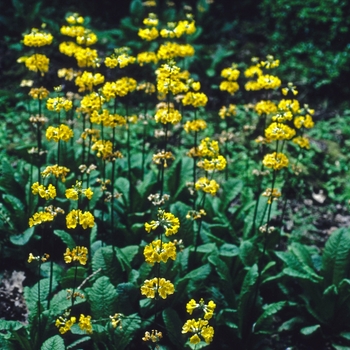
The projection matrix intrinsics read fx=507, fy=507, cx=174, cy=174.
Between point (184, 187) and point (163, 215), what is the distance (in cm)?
201

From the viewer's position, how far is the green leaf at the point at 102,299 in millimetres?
3820

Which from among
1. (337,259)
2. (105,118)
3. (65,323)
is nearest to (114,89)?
(105,118)

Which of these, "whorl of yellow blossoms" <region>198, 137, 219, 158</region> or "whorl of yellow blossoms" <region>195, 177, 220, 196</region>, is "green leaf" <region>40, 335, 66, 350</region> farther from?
"whorl of yellow blossoms" <region>198, 137, 219, 158</region>

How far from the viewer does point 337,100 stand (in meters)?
7.49

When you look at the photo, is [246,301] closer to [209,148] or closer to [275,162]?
[275,162]

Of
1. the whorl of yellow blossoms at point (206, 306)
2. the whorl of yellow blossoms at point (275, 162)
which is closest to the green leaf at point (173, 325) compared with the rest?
the whorl of yellow blossoms at point (206, 306)

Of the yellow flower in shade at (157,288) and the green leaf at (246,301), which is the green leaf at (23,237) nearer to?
the yellow flower in shade at (157,288)

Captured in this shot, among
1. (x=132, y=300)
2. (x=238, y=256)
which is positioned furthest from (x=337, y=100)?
(x=132, y=300)

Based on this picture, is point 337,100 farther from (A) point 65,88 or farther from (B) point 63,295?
(B) point 63,295

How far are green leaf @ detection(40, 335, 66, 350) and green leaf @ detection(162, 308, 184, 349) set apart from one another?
779 mm

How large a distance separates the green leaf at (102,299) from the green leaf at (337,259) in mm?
1896

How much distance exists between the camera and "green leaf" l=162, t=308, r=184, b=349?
3781 mm

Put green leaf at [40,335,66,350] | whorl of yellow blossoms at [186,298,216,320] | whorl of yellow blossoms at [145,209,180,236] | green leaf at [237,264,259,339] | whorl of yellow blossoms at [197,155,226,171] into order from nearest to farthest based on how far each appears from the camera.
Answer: whorl of yellow blossoms at [186,298,216,320] < whorl of yellow blossoms at [145,209,180,236] < green leaf at [40,335,66,350] < whorl of yellow blossoms at [197,155,226,171] < green leaf at [237,264,259,339]

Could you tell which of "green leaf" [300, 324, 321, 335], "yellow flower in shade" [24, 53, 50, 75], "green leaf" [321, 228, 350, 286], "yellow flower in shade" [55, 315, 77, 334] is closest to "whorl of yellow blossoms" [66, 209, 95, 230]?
"yellow flower in shade" [55, 315, 77, 334]
